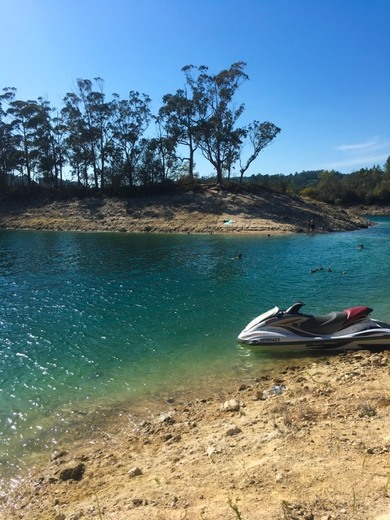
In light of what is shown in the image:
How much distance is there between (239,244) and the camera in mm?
43219

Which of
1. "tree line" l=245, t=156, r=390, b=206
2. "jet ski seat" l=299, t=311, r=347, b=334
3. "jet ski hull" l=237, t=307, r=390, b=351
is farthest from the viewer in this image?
"tree line" l=245, t=156, r=390, b=206

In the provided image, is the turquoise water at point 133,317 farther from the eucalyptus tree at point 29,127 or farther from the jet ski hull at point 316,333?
the eucalyptus tree at point 29,127

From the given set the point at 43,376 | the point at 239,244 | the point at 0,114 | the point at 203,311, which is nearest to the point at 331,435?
the point at 43,376

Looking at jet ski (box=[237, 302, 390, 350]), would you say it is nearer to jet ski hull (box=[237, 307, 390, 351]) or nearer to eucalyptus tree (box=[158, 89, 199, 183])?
jet ski hull (box=[237, 307, 390, 351])

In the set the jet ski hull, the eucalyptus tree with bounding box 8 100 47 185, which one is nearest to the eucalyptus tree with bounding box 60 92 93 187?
the eucalyptus tree with bounding box 8 100 47 185

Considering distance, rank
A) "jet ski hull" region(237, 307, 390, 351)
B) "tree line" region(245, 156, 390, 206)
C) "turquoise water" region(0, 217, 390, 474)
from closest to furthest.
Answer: "turquoise water" region(0, 217, 390, 474) → "jet ski hull" region(237, 307, 390, 351) → "tree line" region(245, 156, 390, 206)

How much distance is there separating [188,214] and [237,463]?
56306 millimetres

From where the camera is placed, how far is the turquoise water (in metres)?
10.1

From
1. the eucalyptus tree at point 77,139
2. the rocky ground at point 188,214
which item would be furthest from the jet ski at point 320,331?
the eucalyptus tree at point 77,139

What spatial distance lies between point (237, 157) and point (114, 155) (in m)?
24.1

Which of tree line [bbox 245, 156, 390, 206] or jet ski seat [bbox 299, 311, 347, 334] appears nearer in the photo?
jet ski seat [bbox 299, 311, 347, 334]

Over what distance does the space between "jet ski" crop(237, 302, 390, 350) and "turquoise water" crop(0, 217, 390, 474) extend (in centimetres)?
73

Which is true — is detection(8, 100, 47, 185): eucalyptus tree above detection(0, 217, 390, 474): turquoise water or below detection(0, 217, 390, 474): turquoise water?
above

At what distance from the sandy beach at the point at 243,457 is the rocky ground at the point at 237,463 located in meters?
0.02
